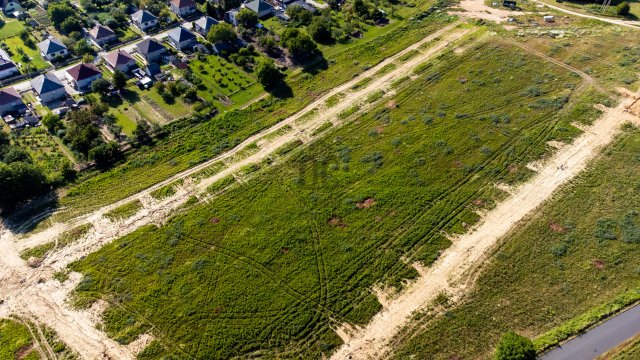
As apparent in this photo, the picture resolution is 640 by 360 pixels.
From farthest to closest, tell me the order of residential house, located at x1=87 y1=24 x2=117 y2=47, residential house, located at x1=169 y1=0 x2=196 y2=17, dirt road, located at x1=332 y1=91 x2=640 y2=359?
1. residential house, located at x1=169 y1=0 x2=196 y2=17
2. residential house, located at x1=87 y1=24 x2=117 y2=47
3. dirt road, located at x1=332 y1=91 x2=640 y2=359

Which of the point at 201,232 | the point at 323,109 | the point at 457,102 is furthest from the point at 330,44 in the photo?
the point at 201,232

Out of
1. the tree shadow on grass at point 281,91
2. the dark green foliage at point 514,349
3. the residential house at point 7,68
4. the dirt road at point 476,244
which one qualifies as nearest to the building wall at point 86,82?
the residential house at point 7,68

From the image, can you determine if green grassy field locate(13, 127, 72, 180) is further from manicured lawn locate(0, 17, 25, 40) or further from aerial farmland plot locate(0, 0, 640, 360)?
manicured lawn locate(0, 17, 25, 40)

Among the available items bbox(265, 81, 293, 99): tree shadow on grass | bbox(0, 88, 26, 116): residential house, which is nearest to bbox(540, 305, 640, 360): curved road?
bbox(265, 81, 293, 99): tree shadow on grass

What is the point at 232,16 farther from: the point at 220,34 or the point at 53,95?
the point at 53,95

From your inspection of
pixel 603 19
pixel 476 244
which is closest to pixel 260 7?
pixel 476 244

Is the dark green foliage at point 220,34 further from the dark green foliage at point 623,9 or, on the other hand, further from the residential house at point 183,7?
the dark green foliage at point 623,9
